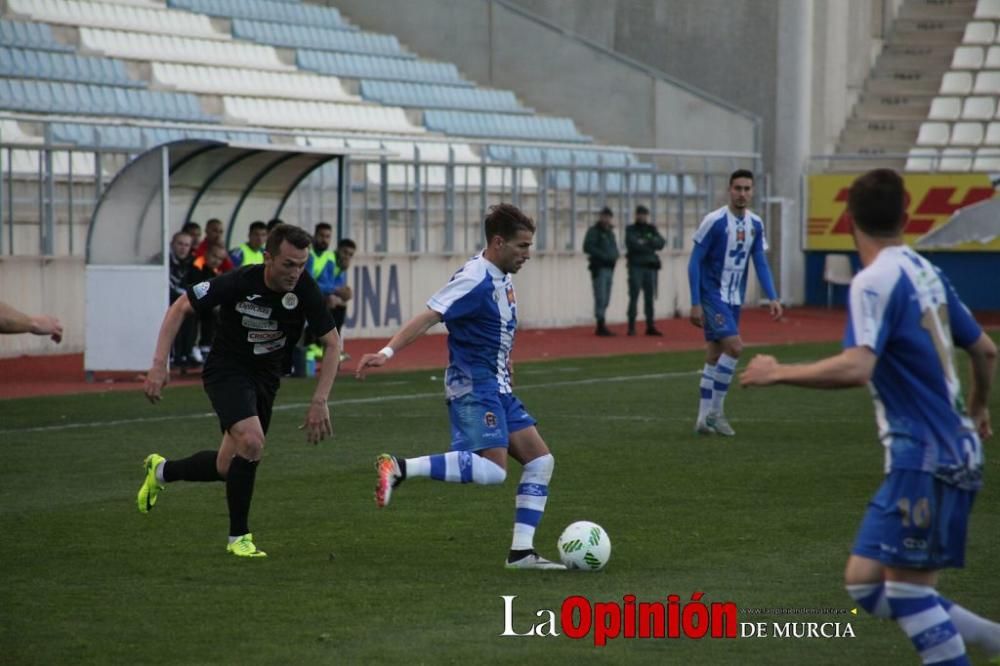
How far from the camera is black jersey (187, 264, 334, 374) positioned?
345 inches

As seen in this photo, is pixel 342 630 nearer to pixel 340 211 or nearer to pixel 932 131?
pixel 340 211

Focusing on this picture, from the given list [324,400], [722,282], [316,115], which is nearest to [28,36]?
[316,115]

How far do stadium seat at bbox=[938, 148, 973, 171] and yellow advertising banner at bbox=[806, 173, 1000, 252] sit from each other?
96 centimetres

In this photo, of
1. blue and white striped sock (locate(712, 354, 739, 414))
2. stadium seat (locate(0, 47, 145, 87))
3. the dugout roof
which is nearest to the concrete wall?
stadium seat (locate(0, 47, 145, 87))

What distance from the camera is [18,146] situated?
21969 millimetres

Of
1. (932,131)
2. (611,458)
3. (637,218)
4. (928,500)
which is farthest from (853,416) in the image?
(932,131)

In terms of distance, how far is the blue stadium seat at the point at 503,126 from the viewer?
32.9 metres

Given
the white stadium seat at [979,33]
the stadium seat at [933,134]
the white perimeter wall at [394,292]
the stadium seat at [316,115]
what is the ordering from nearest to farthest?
the white perimeter wall at [394,292] → the stadium seat at [316,115] → the stadium seat at [933,134] → the white stadium seat at [979,33]

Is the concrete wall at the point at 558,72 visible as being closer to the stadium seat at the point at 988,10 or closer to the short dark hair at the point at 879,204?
the stadium seat at the point at 988,10

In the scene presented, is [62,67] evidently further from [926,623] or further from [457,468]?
[926,623]

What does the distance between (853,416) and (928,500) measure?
1077cm

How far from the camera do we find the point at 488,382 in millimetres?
8438

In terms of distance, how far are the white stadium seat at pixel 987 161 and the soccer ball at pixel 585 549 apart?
2824cm

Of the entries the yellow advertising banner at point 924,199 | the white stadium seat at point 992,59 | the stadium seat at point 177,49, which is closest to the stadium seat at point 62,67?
the stadium seat at point 177,49
